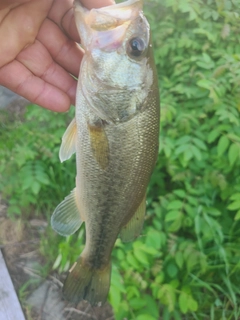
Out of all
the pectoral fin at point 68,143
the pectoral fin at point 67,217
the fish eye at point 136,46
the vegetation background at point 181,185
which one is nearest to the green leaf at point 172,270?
the vegetation background at point 181,185

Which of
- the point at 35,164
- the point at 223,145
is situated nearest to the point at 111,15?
the point at 223,145

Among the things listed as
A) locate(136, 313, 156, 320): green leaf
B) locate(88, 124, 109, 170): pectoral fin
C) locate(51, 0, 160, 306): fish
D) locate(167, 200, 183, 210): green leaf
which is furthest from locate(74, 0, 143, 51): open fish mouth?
locate(136, 313, 156, 320): green leaf

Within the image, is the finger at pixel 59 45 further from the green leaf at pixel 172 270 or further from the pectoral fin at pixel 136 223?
the green leaf at pixel 172 270

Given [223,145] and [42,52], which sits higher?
[42,52]

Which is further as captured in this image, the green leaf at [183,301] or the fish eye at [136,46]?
the green leaf at [183,301]

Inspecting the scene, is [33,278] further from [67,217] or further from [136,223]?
[136,223]

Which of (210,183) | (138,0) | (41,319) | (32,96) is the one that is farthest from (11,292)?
(138,0)
